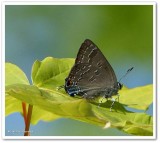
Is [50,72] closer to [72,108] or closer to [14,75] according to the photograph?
[14,75]

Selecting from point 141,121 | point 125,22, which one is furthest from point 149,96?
point 125,22

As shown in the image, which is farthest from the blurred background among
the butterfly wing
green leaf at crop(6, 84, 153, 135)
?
green leaf at crop(6, 84, 153, 135)

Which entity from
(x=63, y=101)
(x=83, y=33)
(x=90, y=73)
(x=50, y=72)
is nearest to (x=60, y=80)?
(x=50, y=72)

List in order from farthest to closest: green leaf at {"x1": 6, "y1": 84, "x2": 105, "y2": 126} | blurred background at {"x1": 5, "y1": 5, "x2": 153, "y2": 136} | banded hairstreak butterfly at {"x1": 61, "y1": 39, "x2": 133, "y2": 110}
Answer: blurred background at {"x1": 5, "y1": 5, "x2": 153, "y2": 136} → banded hairstreak butterfly at {"x1": 61, "y1": 39, "x2": 133, "y2": 110} → green leaf at {"x1": 6, "y1": 84, "x2": 105, "y2": 126}

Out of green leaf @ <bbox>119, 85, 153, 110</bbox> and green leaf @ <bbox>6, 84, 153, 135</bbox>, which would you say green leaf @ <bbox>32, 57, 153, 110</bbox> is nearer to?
green leaf @ <bbox>119, 85, 153, 110</bbox>

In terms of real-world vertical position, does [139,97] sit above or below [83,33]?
below

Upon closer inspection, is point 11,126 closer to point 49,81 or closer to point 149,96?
point 49,81

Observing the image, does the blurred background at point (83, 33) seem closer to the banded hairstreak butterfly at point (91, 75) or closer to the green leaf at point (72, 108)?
the banded hairstreak butterfly at point (91, 75)
